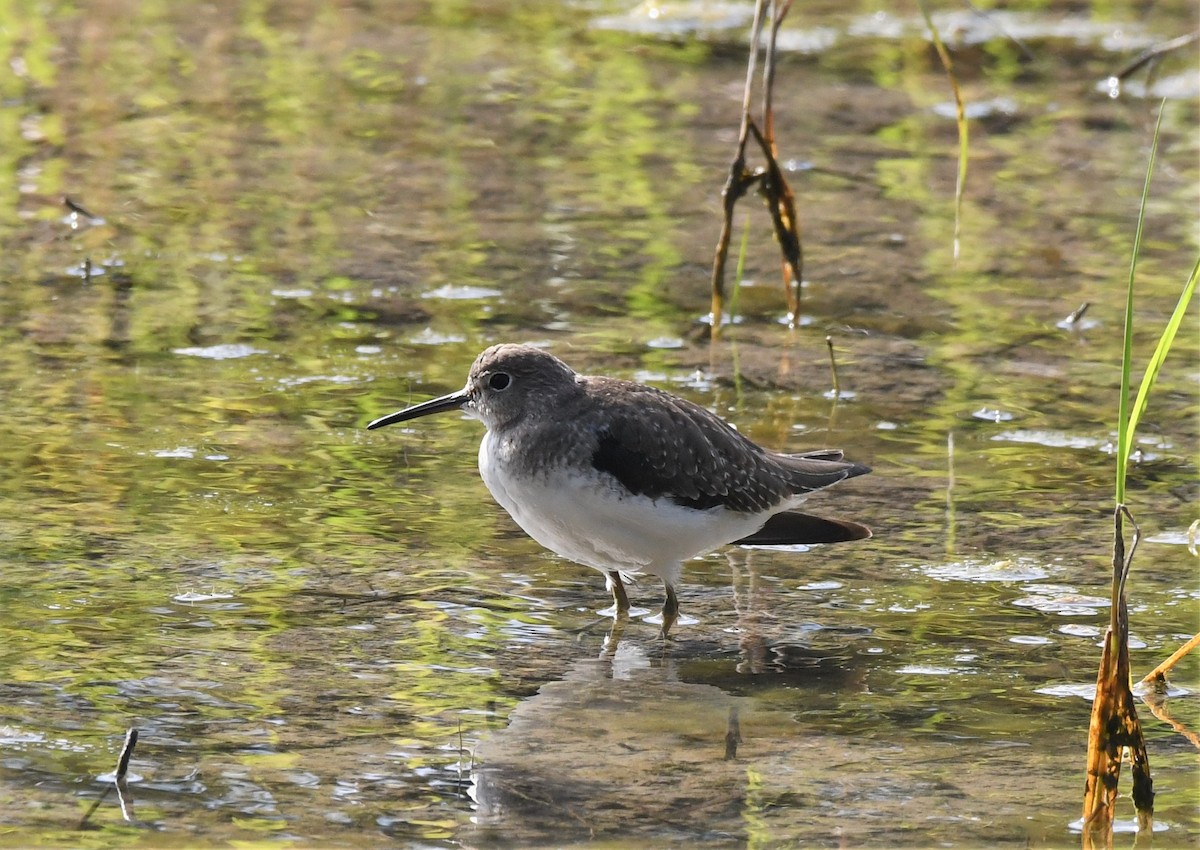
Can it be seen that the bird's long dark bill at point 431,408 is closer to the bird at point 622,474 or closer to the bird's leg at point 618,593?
the bird at point 622,474

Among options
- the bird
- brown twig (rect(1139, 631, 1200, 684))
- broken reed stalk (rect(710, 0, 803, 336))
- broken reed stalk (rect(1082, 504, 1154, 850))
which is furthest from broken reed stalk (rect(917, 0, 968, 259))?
broken reed stalk (rect(1082, 504, 1154, 850))

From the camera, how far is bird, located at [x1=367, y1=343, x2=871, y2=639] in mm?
6078

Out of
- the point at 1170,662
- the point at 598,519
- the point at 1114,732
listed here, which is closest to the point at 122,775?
the point at 598,519

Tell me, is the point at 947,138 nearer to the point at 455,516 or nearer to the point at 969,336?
the point at 969,336

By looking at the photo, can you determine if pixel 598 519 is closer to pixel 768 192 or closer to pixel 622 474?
pixel 622 474

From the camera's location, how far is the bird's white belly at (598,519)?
6035 millimetres

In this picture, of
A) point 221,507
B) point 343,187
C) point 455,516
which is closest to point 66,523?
point 221,507

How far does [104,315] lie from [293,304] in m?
0.95

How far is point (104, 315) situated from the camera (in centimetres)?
897

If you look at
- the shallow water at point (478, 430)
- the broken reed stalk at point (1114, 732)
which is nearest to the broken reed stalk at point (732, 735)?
the shallow water at point (478, 430)

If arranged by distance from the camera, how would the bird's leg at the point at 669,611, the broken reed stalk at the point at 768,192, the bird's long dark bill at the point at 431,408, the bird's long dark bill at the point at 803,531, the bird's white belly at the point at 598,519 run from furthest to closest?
the broken reed stalk at the point at 768,192 < the bird's long dark bill at the point at 431,408 < the bird's long dark bill at the point at 803,531 < the bird's leg at the point at 669,611 < the bird's white belly at the point at 598,519

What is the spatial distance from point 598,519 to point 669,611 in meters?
0.53

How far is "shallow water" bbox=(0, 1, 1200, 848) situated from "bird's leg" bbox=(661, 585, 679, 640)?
0.25ft

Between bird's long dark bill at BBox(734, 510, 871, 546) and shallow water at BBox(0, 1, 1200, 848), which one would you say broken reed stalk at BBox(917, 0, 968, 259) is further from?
bird's long dark bill at BBox(734, 510, 871, 546)
